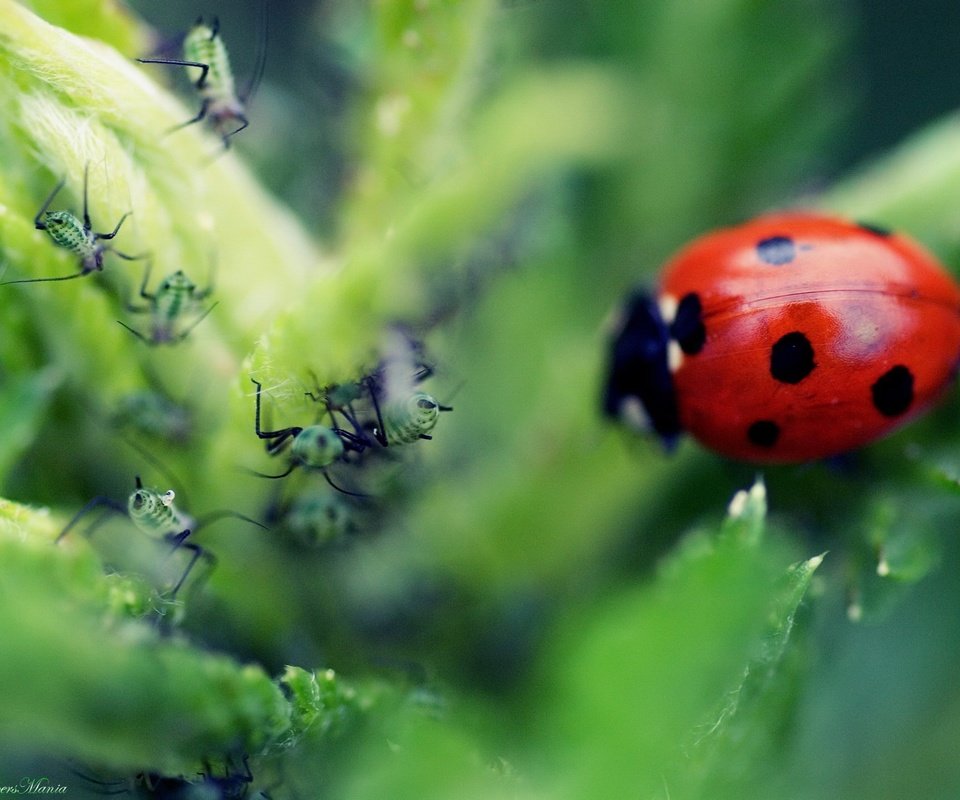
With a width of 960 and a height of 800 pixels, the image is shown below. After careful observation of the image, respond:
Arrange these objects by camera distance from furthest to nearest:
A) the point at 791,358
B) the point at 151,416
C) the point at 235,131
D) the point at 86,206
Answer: the point at 791,358, the point at 235,131, the point at 151,416, the point at 86,206

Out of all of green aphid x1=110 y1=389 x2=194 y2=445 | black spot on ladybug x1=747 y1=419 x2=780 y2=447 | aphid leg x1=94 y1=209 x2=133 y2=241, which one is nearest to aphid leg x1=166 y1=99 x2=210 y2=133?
aphid leg x1=94 y1=209 x2=133 y2=241

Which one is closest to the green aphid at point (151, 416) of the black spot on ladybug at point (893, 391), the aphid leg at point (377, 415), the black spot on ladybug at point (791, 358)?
the aphid leg at point (377, 415)

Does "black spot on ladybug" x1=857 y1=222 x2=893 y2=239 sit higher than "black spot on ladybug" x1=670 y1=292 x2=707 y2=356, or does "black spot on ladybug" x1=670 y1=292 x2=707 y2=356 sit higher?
"black spot on ladybug" x1=857 y1=222 x2=893 y2=239

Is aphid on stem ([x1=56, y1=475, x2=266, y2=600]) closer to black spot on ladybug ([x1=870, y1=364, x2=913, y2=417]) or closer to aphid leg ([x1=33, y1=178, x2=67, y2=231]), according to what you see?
aphid leg ([x1=33, y1=178, x2=67, y2=231])

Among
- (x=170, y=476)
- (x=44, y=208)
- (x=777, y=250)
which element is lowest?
(x=170, y=476)

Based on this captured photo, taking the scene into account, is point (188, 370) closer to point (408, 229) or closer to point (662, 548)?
point (408, 229)

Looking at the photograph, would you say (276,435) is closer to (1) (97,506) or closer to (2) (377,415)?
(2) (377,415)

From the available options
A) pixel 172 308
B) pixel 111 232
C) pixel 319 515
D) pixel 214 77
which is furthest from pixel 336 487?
pixel 214 77
